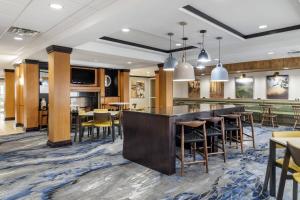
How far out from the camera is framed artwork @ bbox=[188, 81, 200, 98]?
39.2 feet

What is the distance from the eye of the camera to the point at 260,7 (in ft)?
12.0

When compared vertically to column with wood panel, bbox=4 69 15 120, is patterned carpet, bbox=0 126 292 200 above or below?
below

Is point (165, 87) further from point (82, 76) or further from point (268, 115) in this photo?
point (268, 115)

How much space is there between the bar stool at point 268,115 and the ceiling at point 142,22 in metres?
3.03

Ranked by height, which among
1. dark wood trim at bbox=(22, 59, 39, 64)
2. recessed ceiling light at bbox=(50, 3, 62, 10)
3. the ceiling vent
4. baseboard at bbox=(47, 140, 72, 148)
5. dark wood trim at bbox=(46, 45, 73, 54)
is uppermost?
the ceiling vent

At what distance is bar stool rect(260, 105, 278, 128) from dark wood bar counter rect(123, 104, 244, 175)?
17.1 feet

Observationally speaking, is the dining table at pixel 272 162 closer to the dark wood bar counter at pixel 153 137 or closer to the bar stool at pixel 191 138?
the bar stool at pixel 191 138

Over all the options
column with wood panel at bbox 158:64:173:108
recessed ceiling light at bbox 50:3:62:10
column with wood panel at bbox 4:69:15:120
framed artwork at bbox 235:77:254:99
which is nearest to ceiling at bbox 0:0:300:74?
recessed ceiling light at bbox 50:3:62:10

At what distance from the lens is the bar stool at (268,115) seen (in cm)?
829

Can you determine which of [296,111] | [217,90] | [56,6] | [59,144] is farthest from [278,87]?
[56,6]

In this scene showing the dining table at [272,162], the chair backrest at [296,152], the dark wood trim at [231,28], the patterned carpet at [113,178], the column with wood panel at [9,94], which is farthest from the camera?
the column with wood panel at [9,94]

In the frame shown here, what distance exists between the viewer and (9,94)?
10.7m

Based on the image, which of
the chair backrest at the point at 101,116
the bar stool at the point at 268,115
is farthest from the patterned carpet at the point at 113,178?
the bar stool at the point at 268,115

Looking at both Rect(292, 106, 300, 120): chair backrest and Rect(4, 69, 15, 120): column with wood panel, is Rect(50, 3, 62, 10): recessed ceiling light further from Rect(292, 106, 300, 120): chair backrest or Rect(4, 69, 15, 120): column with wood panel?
Rect(4, 69, 15, 120): column with wood panel
